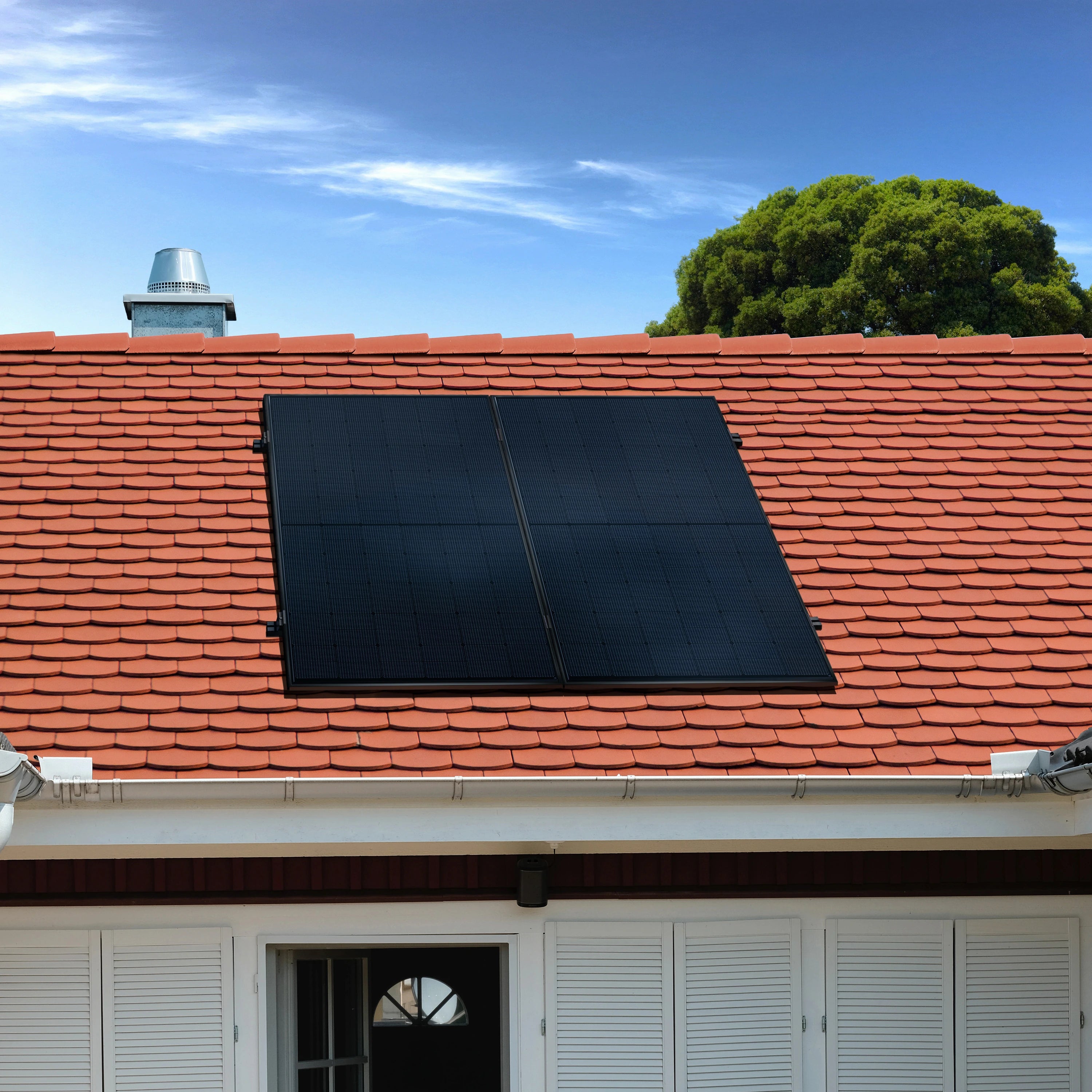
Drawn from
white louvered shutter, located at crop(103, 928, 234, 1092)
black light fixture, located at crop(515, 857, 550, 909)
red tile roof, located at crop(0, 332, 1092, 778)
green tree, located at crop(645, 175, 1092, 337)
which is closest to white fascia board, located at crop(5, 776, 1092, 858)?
black light fixture, located at crop(515, 857, 550, 909)

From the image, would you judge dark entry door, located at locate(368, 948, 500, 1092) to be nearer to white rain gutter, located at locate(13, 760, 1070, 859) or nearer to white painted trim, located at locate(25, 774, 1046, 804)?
white rain gutter, located at locate(13, 760, 1070, 859)

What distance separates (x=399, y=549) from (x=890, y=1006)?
376 cm

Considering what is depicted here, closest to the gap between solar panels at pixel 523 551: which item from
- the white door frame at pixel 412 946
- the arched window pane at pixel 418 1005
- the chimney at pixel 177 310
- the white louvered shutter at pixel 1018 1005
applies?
the white door frame at pixel 412 946

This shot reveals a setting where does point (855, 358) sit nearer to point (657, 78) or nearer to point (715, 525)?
point (715, 525)

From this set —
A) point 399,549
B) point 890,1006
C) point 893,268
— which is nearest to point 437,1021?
point 890,1006

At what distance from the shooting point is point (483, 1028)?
9.62m

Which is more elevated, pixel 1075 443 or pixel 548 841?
pixel 1075 443

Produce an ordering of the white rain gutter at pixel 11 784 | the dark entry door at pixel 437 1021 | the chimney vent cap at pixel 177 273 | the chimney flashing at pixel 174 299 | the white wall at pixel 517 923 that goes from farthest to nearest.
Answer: the chimney vent cap at pixel 177 273
the chimney flashing at pixel 174 299
the dark entry door at pixel 437 1021
the white wall at pixel 517 923
the white rain gutter at pixel 11 784

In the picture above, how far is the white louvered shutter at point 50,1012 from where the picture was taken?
6.36 m

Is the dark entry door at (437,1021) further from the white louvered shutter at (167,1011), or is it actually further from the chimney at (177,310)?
the chimney at (177,310)

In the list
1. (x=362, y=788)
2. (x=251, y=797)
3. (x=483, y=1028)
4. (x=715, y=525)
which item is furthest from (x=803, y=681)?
(x=483, y=1028)

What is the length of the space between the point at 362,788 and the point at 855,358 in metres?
6.07

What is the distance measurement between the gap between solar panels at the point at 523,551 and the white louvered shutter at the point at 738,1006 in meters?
1.32

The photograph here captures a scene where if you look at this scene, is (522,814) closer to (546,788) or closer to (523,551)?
(546,788)
